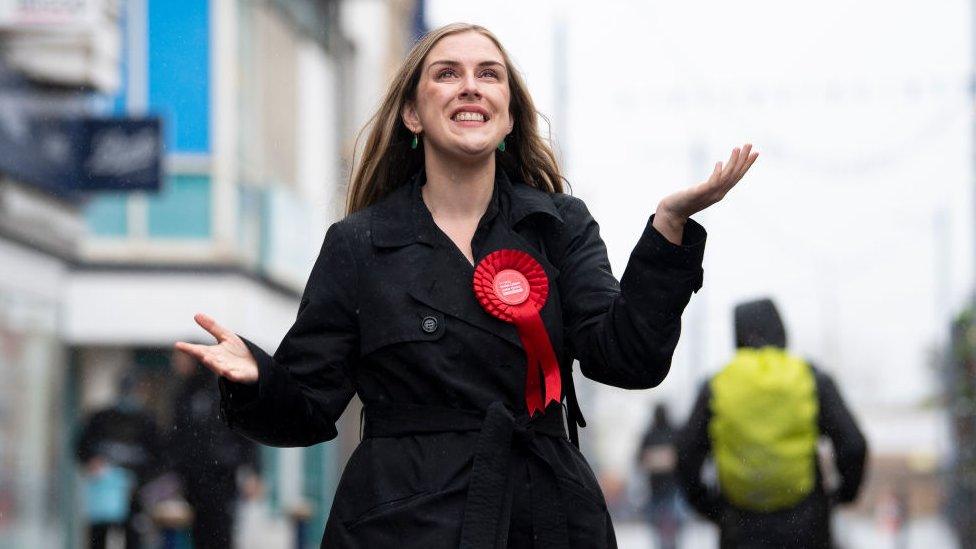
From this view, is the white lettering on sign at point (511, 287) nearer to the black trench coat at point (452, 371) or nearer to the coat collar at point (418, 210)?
the black trench coat at point (452, 371)

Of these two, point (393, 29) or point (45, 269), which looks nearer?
point (45, 269)

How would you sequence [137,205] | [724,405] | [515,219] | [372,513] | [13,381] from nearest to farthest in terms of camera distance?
[372,513]
[515,219]
[724,405]
[13,381]
[137,205]

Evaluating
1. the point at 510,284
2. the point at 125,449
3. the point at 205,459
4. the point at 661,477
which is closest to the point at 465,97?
the point at 510,284

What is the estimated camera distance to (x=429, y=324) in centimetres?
346

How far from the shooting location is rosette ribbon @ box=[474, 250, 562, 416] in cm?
344

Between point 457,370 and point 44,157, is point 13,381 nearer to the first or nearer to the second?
point 44,157

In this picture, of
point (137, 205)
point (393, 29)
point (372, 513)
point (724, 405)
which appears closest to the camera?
point (372, 513)

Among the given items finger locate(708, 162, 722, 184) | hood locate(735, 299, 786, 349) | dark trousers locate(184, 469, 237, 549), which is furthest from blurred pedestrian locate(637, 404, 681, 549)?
finger locate(708, 162, 722, 184)

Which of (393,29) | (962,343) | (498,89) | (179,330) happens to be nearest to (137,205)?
(179,330)

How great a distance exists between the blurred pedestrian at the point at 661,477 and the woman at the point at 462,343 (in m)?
13.4

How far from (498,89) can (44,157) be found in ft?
38.8

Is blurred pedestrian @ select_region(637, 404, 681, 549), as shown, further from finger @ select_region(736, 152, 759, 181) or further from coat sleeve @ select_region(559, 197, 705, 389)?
finger @ select_region(736, 152, 759, 181)

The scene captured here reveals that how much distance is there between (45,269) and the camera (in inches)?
620

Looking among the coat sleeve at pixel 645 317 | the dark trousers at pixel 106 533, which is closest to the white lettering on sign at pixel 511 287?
the coat sleeve at pixel 645 317
